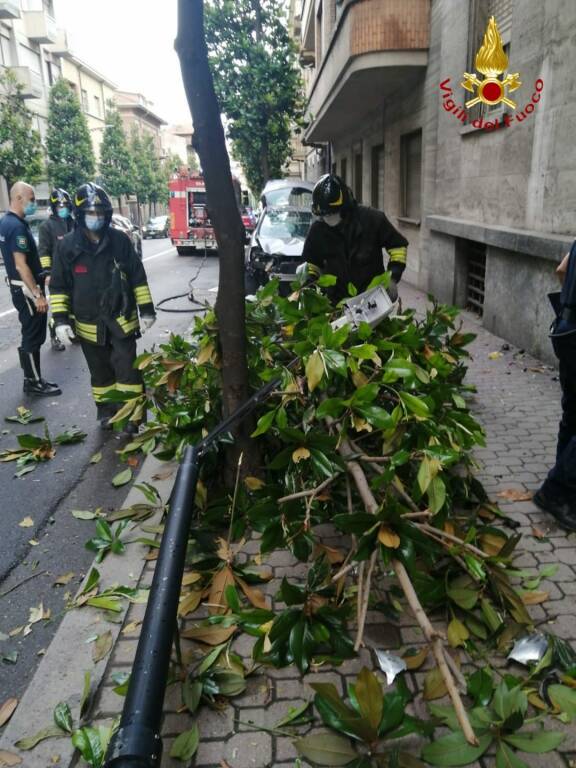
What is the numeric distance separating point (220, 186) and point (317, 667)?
2.30 m

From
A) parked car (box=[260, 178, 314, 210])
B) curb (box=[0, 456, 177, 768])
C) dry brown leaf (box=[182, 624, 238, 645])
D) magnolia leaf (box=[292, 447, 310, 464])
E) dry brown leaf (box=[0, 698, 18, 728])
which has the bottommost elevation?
dry brown leaf (box=[0, 698, 18, 728])

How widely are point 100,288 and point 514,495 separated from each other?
3500 mm

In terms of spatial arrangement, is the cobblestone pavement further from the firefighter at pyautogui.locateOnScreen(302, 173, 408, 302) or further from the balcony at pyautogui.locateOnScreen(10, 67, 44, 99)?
the balcony at pyautogui.locateOnScreen(10, 67, 44, 99)

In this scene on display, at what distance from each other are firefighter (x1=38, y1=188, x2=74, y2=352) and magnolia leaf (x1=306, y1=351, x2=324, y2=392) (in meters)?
5.56

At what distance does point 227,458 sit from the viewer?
355 cm

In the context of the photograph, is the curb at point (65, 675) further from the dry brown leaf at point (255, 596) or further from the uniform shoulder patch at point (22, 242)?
the uniform shoulder patch at point (22, 242)

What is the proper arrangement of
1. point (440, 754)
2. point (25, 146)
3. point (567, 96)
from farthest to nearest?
point (25, 146)
point (567, 96)
point (440, 754)

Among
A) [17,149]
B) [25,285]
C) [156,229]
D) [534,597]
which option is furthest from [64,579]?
[156,229]

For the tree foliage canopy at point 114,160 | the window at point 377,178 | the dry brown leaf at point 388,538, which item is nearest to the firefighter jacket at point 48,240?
the dry brown leaf at point 388,538

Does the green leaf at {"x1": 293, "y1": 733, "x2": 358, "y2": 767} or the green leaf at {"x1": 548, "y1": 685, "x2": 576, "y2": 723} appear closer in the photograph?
the green leaf at {"x1": 293, "y1": 733, "x2": 358, "y2": 767}

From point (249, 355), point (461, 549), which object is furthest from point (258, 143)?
point (461, 549)

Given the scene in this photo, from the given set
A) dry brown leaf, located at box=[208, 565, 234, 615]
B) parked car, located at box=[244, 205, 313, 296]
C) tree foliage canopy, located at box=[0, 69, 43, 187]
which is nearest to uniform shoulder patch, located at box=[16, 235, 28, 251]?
parked car, located at box=[244, 205, 313, 296]

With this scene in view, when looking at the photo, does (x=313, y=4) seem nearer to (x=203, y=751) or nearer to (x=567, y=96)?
(x=567, y=96)

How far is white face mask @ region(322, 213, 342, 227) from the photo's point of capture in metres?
4.61
